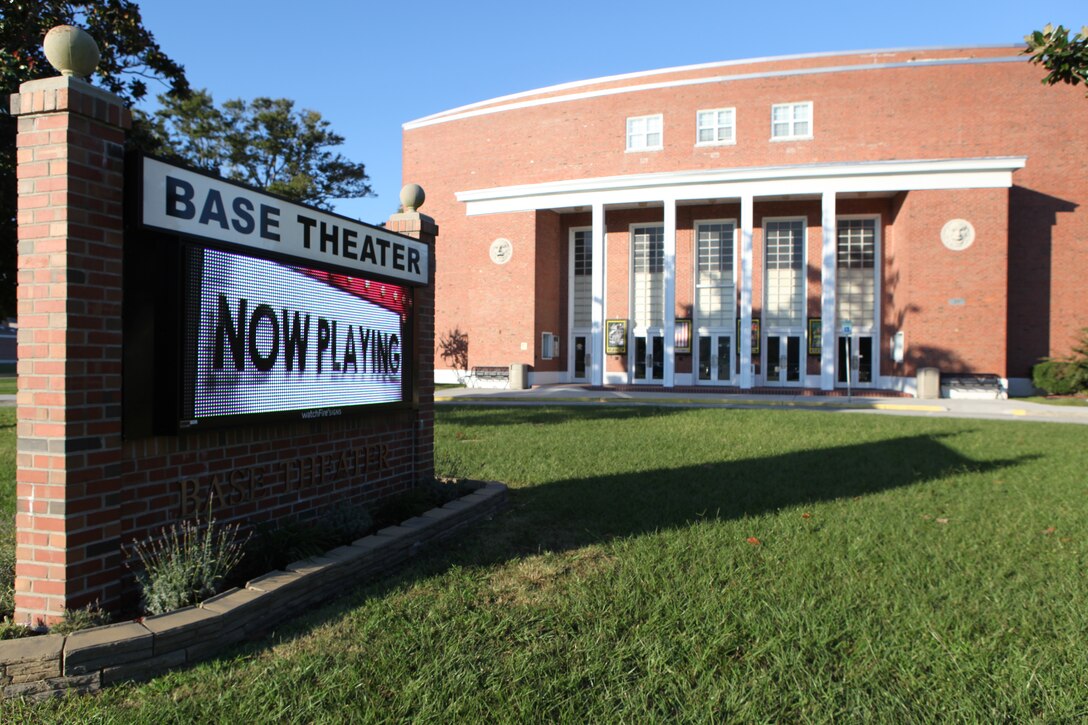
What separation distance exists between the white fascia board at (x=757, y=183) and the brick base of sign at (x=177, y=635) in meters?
28.6

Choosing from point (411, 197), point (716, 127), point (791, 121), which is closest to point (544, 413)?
point (411, 197)

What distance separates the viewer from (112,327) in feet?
11.9

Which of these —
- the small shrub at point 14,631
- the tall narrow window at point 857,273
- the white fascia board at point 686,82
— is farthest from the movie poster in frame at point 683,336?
the small shrub at point 14,631

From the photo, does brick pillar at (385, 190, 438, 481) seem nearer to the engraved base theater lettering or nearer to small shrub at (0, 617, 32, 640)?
the engraved base theater lettering

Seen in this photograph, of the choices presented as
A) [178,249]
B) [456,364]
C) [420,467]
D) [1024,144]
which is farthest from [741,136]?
[178,249]

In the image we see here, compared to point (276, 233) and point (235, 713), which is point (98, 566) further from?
point (276, 233)

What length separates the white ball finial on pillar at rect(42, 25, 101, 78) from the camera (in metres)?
3.47

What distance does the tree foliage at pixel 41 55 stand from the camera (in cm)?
946

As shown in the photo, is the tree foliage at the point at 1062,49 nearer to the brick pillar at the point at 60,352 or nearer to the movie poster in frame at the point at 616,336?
the brick pillar at the point at 60,352

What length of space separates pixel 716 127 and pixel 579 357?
41.5ft

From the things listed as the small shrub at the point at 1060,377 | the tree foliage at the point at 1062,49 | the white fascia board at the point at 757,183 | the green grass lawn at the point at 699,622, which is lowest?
the green grass lawn at the point at 699,622

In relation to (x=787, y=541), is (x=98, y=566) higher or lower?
higher

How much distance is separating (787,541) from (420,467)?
3.32m

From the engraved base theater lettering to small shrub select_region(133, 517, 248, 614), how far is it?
17cm
